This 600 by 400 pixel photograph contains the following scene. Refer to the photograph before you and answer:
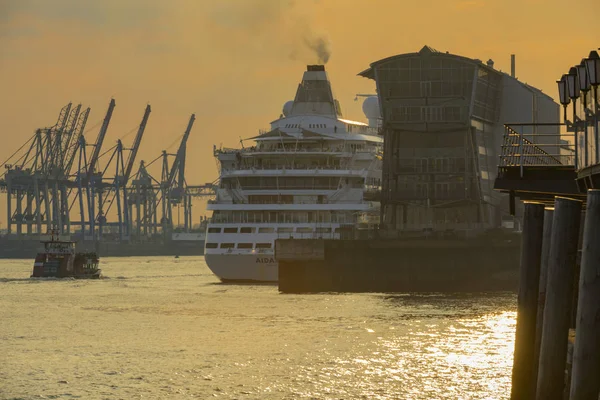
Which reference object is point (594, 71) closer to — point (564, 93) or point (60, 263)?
point (564, 93)

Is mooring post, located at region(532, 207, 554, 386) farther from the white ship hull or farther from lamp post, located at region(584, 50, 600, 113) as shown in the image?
the white ship hull

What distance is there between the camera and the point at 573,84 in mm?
28016

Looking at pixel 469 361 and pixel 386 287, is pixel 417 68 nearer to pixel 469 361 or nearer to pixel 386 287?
pixel 386 287

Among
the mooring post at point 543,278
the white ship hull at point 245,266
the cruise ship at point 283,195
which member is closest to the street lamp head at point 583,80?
the mooring post at point 543,278

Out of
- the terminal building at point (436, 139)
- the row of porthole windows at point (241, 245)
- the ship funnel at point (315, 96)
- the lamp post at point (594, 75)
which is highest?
the ship funnel at point (315, 96)

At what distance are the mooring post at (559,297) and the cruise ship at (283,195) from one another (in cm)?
7680

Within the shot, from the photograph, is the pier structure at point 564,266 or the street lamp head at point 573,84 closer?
the pier structure at point 564,266

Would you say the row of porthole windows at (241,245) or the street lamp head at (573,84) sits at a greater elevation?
the street lamp head at (573,84)

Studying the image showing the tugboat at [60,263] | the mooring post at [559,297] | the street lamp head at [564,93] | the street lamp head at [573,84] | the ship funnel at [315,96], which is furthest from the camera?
the ship funnel at [315,96]

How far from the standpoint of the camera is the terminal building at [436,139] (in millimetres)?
101312

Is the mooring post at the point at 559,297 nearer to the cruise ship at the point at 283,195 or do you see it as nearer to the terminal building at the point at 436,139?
the terminal building at the point at 436,139

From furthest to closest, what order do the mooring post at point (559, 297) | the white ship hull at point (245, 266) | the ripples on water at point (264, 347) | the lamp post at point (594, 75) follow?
the white ship hull at point (245, 266) → the ripples on water at point (264, 347) → the mooring post at point (559, 297) → the lamp post at point (594, 75)

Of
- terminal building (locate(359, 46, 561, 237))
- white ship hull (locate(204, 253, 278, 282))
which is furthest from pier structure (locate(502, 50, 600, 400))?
white ship hull (locate(204, 253, 278, 282))

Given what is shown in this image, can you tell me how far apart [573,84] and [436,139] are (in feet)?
248
